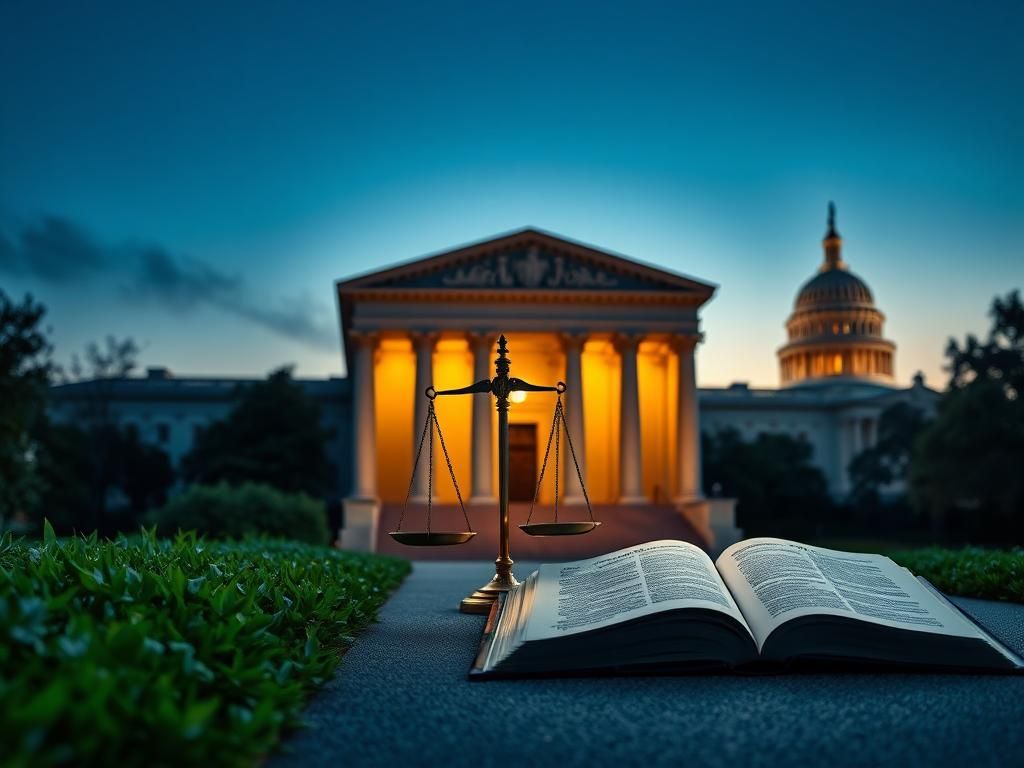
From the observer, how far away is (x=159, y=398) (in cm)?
8400

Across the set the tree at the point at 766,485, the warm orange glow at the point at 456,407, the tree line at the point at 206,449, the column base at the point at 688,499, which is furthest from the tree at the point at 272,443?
the tree at the point at 766,485

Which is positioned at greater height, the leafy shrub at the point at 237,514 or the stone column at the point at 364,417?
the stone column at the point at 364,417

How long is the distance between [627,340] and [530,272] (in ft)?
16.5

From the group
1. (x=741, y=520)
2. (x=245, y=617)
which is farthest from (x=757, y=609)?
(x=741, y=520)

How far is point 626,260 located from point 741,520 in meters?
36.9

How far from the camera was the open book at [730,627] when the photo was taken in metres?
5.38

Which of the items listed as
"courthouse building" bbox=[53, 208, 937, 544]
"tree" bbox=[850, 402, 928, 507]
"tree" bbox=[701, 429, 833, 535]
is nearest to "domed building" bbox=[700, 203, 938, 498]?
"tree" bbox=[850, 402, 928, 507]

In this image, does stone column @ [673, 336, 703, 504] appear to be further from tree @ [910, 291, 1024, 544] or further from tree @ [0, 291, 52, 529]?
tree @ [0, 291, 52, 529]

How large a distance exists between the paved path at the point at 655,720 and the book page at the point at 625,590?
0.39 m

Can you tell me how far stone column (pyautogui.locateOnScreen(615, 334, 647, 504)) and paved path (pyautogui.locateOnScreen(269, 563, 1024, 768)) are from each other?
3577 centimetres

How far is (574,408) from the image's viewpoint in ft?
133

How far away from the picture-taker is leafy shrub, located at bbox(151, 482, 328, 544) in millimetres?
26766

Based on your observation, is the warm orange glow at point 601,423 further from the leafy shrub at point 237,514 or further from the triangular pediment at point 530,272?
the leafy shrub at point 237,514

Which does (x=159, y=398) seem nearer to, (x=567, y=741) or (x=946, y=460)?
(x=946, y=460)
